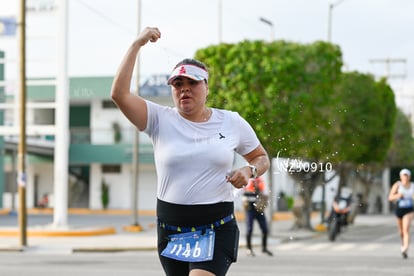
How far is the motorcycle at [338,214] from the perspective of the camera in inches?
984

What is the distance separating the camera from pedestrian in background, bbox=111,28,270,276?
4965 millimetres

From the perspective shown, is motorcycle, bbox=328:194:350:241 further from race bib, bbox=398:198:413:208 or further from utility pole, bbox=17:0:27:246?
utility pole, bbox=17:0:27:246

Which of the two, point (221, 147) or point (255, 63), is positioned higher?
point (255, 63)

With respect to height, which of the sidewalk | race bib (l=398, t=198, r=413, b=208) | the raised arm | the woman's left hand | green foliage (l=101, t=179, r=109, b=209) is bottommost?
green foliage (l=101, t=179, r=109, b=209)

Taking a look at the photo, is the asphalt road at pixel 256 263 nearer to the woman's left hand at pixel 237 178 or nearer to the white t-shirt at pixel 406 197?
the white t-shirt at pixel 406 197

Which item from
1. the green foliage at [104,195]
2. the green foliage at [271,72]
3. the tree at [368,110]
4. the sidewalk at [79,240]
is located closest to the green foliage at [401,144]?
the tree at [368,110]

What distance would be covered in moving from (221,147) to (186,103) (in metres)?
0.31

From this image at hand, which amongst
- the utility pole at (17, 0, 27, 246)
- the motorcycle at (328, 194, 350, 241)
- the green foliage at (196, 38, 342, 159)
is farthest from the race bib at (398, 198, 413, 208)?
the utility pole at (17, 0, 27, 246)

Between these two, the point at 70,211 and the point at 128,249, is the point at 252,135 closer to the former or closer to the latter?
the point at 128,249

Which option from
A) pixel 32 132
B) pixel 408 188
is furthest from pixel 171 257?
pixel 32 132

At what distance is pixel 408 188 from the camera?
55.8 feet

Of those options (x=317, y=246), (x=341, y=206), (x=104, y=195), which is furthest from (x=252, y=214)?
(x=104, y=195)

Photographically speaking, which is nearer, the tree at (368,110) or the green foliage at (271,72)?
the green foliage at (271,72)

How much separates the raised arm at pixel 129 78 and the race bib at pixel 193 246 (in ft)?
2.40
